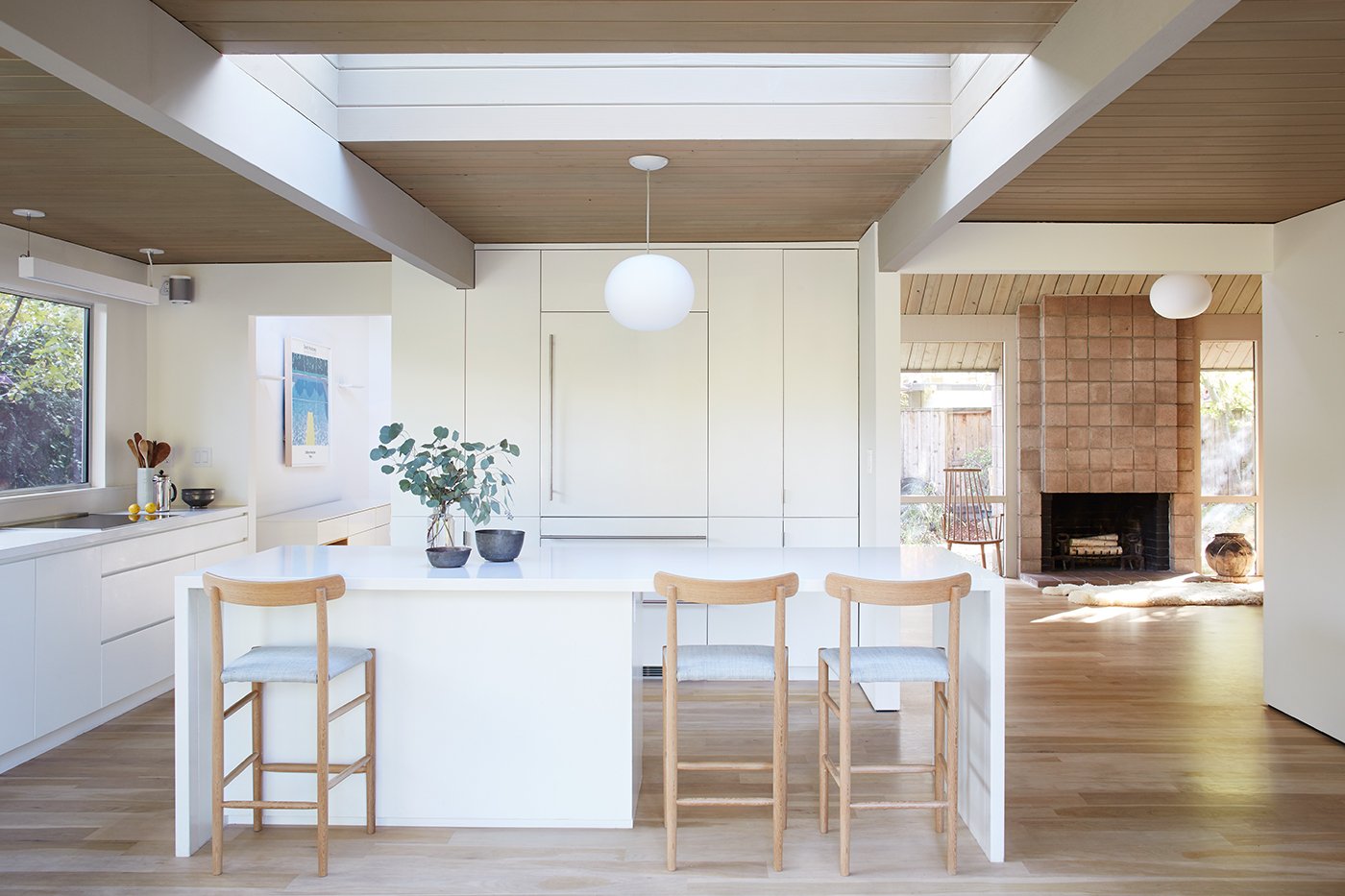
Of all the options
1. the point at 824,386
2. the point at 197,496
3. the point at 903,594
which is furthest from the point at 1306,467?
A: the point at 197,496

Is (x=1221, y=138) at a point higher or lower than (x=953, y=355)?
higher

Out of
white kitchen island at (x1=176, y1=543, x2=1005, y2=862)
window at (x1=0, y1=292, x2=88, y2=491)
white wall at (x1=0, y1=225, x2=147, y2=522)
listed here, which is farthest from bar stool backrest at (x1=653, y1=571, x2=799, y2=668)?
window at (x1=0, y1=292, x2=88, y2=491)

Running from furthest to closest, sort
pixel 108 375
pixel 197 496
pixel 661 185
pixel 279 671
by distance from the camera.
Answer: pixel 197 496, pixel 108 375, pixel 661 185, pixel 279 671

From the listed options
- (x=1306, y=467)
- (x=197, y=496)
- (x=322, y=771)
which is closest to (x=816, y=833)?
(x=322, y=771)

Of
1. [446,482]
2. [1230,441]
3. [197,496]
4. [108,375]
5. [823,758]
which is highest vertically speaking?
[108,375]

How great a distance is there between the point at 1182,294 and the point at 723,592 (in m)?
4.53

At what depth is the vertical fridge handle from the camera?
15.9ft

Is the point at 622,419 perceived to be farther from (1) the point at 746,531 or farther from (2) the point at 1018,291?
(2) the point at 1018,291

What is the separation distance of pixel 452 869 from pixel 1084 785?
2239 mm

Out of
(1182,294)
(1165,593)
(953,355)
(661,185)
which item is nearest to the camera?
(661,185)

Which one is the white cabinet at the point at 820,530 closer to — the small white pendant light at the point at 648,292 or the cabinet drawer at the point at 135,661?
the small white pendant light at the point at 648,292

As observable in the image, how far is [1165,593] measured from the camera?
7.01m

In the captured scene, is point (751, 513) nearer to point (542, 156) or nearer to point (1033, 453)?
point (542, 156)

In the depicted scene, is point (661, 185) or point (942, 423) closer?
point (661, 185)
